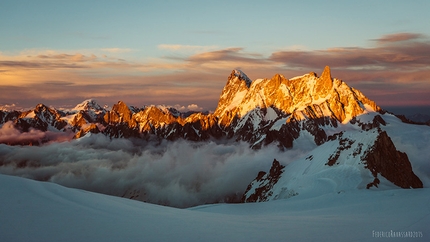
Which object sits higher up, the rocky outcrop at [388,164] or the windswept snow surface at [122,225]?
the windswept snow surface at [122,225]

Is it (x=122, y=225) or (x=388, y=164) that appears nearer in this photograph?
(x=122, y=225)

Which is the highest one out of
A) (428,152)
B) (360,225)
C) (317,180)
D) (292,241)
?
(292,241)

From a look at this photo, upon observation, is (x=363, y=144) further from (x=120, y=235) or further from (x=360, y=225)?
(x=120, y=235)

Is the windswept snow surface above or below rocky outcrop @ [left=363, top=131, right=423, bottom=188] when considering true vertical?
above

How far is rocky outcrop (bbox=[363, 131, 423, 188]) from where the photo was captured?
226ft

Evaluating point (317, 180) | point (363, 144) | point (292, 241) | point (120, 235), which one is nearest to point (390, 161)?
point (363, 144)

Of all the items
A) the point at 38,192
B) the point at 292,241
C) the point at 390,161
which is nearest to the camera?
the point at 292,241

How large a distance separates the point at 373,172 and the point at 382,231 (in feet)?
176

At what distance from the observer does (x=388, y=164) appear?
234 ft

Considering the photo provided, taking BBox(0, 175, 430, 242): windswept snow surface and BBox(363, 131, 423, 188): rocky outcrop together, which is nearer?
BBox(0, 175, 430, 242): windswept snow surface

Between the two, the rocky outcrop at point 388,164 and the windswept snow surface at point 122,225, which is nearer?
the windswept snow surface at point 122,225

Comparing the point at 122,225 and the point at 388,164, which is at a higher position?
the point at 122,225

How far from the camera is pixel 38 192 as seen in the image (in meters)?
17.4

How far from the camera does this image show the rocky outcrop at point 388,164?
2707 inches
